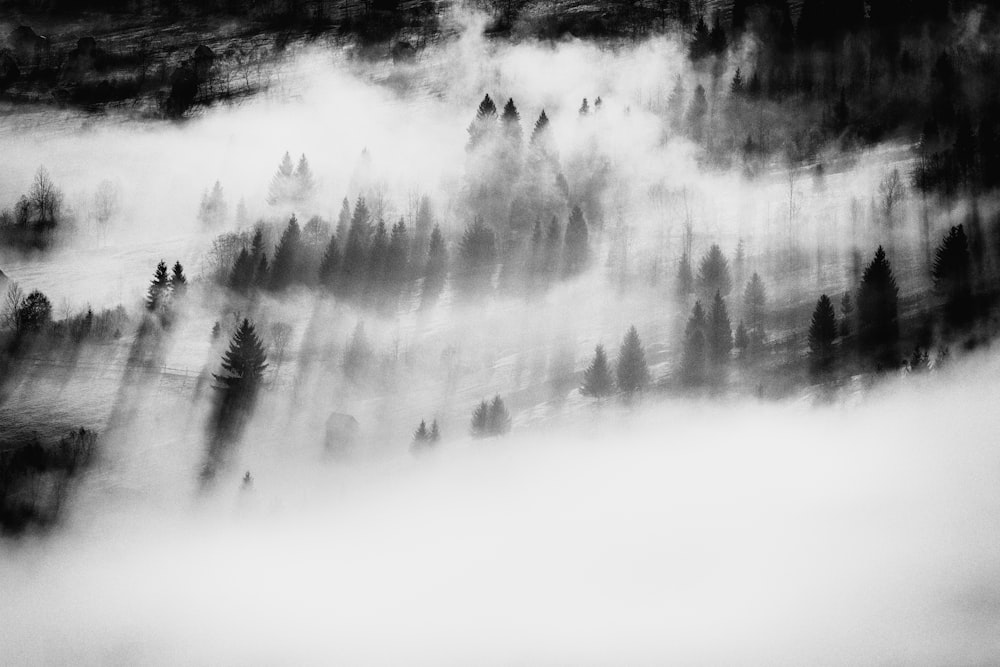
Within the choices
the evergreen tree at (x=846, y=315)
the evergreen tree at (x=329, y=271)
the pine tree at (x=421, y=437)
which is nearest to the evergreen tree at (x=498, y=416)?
the pine tree at (x=421, y=437)

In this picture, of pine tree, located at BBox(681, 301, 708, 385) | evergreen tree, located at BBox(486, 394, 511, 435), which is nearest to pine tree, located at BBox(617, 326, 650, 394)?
pine tree, located at BBox(681, 301, 708, 385)

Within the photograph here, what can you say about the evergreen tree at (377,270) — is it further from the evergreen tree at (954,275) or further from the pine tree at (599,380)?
the evergreen tree at (954,275)

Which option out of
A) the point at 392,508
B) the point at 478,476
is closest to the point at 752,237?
the point at 478,476

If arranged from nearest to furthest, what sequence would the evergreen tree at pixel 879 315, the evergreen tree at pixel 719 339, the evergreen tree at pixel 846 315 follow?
the evergreen tree at pixel 879 315, the evergreen tree at pixel 846 315, the evergreen tree at pixel 719 339

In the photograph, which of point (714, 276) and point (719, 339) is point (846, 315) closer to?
point (719, 339)

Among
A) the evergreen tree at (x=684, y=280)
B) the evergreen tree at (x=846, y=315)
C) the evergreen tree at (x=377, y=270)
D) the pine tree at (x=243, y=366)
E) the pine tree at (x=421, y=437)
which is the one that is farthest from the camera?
the evergreen tree at (x=377, y=270)

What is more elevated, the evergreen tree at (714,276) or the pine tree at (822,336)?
the evergreen tree at (714,276)

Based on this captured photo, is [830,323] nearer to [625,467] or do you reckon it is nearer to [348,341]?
[625,467]

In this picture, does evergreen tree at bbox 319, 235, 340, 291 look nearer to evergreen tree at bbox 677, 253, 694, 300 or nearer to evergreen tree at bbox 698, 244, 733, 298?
evergreen tree at bbox 677, 253, 694, 300
